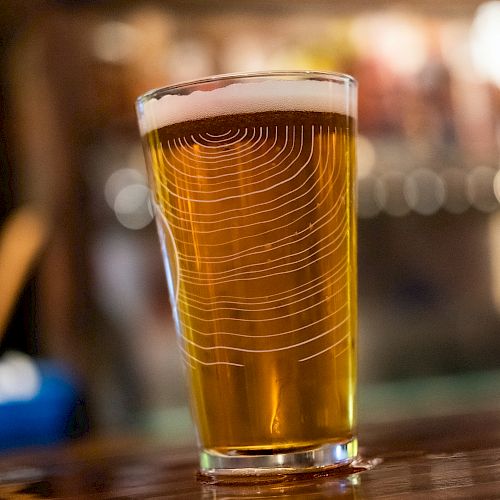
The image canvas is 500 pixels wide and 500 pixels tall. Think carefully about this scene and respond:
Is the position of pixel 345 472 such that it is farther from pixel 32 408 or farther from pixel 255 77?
pixel 32 408

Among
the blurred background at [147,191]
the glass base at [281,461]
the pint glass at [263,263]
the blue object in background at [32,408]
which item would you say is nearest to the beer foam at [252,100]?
the pint glass at [263,263]

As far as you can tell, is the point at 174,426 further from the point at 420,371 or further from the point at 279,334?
the point at 279,334

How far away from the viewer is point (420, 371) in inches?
A: 140

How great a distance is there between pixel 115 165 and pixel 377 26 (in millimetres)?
1302

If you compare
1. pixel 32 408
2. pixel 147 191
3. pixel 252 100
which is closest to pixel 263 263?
pixel 252 100

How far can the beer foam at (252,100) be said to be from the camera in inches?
26.1

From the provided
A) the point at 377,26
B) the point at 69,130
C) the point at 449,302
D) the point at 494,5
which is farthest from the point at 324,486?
the point at 494,5

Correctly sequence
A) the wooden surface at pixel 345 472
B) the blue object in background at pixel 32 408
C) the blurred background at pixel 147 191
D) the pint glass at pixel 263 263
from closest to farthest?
the wooden surface at pixel 345 472 < the pint glass at pixel 263 263 < the blue object in background at pixel 32 408 < the blurred background at pixel 147 191

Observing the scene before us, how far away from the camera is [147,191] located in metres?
3.32

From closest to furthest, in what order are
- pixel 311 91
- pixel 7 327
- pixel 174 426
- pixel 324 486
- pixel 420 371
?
pixel 324 486
pixel 311 91
pixel 174 426
pixel 420 371
pixel 7 327

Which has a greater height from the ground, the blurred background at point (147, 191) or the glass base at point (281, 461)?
the blurred background at point (147, 191)

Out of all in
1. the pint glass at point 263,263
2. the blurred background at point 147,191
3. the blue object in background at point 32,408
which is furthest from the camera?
the blurred background at point 147,191

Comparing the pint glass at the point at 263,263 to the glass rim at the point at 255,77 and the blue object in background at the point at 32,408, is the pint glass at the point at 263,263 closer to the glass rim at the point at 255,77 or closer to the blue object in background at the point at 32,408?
the glass rim at the point at 255,77

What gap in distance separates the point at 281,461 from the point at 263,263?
144 mm
